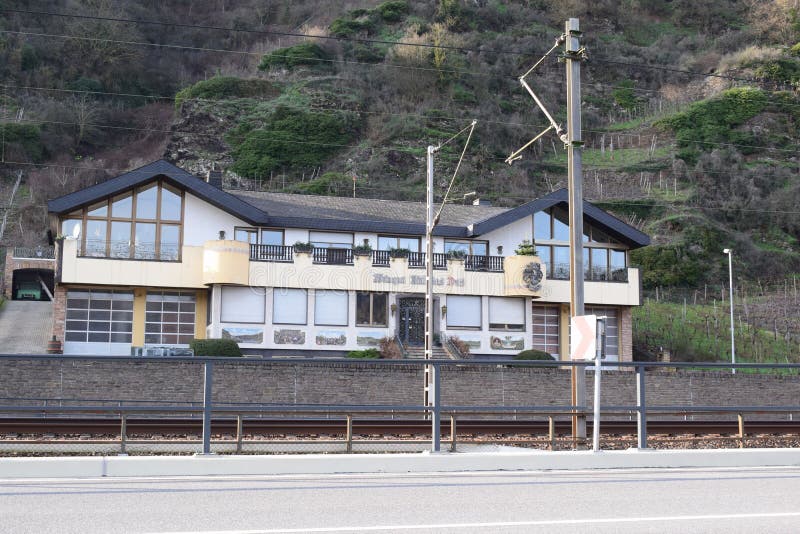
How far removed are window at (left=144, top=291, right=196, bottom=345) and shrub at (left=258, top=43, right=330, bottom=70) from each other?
64.9 meters

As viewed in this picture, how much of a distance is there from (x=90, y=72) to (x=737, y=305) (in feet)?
239

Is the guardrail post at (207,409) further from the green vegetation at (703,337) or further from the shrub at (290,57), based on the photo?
the shrub at (290,57)

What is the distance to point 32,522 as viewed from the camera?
7934 mm

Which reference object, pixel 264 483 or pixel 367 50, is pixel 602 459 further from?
pixel 367 50

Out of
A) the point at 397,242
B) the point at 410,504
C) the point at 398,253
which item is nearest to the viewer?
the point at 410,504

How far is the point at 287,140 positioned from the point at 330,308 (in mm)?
51808

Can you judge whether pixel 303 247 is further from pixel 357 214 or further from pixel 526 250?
pixel 526 250

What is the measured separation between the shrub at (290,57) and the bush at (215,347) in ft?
226

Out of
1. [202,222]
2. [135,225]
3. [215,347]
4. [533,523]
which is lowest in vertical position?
[533,523]

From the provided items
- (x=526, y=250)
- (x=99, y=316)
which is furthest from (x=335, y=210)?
(x=99, y=316)

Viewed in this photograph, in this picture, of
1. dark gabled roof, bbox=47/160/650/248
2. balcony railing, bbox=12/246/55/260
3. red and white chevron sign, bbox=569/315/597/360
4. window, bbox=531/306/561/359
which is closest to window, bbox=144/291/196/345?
dark gabled roof, bbox=47/160/650/248

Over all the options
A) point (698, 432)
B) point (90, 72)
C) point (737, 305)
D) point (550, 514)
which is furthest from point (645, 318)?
point (90, 72)

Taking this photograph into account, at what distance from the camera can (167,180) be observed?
4219cm

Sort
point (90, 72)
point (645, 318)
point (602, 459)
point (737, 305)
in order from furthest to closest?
point (90, 72) < point (737, 305) < point (645, 318) < point (602, 459)
